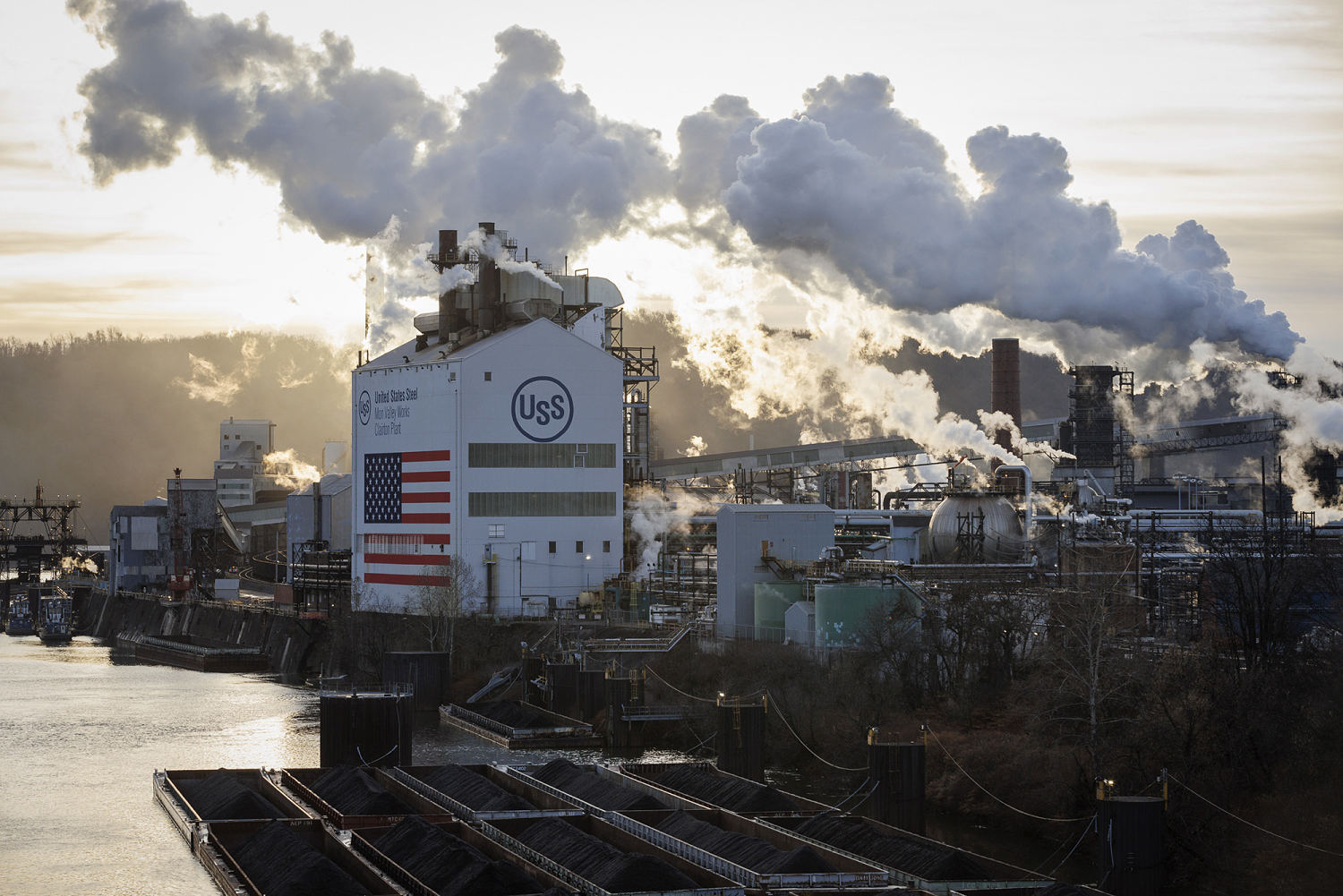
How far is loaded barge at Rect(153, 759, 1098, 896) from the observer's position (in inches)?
1163

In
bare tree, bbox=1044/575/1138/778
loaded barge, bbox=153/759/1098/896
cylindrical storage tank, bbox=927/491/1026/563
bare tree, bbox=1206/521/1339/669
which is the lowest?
loaded barge, bbox=153/759/1098/896

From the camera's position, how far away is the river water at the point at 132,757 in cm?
3488

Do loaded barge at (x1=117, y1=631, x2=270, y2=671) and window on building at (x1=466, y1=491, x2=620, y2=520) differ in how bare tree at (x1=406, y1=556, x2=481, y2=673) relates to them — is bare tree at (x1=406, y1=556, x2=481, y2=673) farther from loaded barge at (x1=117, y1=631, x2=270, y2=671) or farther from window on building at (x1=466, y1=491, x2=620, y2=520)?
loaded barge at (x1=117, y1=631, x2=270, y2=671)

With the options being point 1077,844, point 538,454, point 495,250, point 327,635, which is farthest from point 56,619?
point 1077,844

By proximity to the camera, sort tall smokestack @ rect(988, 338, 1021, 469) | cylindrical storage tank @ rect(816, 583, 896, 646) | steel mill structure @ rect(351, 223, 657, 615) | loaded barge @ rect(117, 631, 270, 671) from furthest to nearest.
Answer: loaded barge @ rect(117, 631, 270, 671), tall smokestack @ rect(988, 338, 1021, 469), steel mill structure @ rect(351, 223, 657, 615), cylindrical storage tank @ rect(816, 583, 896, 646)

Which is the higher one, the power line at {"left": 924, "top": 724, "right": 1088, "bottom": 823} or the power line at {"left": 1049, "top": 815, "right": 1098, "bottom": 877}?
the power line at {"left": 924, "top": 724, "right": 1088, "bottom": 823}

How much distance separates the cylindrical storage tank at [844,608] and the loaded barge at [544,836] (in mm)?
9939

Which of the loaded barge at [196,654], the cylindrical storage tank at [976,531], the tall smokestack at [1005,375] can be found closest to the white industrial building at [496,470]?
the loaded barge at [196,654]

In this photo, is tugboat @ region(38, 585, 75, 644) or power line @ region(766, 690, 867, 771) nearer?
power line @ region(766, 690, 867, 771)

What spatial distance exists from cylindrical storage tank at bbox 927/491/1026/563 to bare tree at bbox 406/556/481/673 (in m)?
19.8

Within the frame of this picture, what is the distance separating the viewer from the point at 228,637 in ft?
309

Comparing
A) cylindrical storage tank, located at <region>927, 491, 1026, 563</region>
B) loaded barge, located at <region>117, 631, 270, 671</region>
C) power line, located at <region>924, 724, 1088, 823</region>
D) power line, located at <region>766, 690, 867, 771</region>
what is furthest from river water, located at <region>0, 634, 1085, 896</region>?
cylindrical storage tank, located at <region>927, 491, 1026, 563</region>

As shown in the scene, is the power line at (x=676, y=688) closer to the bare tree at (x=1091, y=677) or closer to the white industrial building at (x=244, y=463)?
the bare tree at (x=1091, y=677)

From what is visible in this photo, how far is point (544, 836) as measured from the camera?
110 feet
